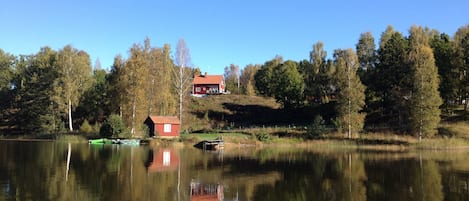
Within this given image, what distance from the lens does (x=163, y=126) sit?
54.8m

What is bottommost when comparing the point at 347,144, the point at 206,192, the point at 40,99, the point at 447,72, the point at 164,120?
the point at 206,192

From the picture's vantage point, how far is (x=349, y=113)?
51.8 meters

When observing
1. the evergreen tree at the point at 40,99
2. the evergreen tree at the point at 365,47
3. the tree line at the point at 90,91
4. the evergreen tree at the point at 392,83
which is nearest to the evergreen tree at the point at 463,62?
the evergreen tree at the point at 392,83

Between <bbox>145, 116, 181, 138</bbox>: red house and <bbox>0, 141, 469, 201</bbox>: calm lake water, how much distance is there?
23.6 m

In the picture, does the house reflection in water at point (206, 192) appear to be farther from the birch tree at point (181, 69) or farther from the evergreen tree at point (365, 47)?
the evergreen tree at point (365, 47)

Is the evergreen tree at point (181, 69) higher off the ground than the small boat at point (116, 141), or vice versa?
the evergreen tree at point (181, 69)

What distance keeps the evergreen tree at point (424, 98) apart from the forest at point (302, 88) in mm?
110

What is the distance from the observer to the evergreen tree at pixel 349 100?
167 feet

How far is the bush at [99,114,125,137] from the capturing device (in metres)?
52.5

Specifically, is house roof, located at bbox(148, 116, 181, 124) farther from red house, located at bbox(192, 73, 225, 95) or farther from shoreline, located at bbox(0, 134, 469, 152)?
red house, located at bbox(192, 73, 225, 95)

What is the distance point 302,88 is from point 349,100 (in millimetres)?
28189

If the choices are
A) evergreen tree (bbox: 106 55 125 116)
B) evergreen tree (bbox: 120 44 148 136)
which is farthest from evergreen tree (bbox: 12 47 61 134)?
evergreen tree (bbox: 120 44 148 136)

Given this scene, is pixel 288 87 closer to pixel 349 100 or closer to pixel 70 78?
pixel 349 100

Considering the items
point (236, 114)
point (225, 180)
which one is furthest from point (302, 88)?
point (225, 180)
